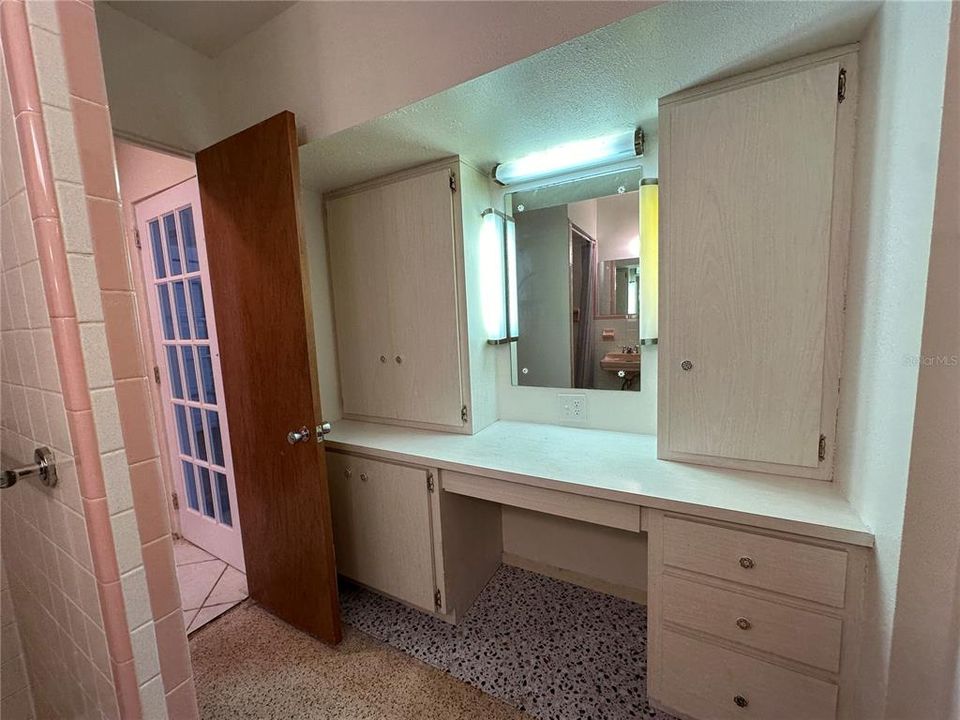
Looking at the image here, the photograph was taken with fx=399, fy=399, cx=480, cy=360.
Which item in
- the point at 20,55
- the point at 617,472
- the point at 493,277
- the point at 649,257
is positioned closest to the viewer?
the point at 20,55

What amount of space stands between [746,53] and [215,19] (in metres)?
1.80

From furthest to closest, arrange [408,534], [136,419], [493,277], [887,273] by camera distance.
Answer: [493,277]
[408,534]
[887,273]
[136,419]

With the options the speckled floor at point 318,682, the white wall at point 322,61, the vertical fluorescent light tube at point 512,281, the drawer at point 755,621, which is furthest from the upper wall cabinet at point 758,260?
the speckled floor at point 318,682

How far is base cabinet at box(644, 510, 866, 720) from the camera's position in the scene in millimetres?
1017

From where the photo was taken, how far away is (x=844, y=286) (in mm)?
1120

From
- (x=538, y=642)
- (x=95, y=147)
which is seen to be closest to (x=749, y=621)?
(x=538, y=642)

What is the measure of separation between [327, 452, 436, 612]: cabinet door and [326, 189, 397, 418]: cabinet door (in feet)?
1.21

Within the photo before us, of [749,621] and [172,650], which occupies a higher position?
[172,650]

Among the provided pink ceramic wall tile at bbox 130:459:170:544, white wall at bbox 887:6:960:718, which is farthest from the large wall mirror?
pink ceramic wall tile at bbox 130:459:170:544

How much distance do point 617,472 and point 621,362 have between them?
0.55 meters

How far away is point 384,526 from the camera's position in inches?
68.2

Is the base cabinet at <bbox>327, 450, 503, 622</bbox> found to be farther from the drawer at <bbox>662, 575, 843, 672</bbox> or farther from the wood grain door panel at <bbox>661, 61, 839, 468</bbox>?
the wood grain door panel at <bbox>661, 61, 839, 468</bbox>

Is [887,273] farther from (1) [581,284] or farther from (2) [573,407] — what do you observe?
(2) [573,407]

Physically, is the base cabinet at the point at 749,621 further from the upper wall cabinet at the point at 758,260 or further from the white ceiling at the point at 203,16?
the white ceiling at the point at 203,16
